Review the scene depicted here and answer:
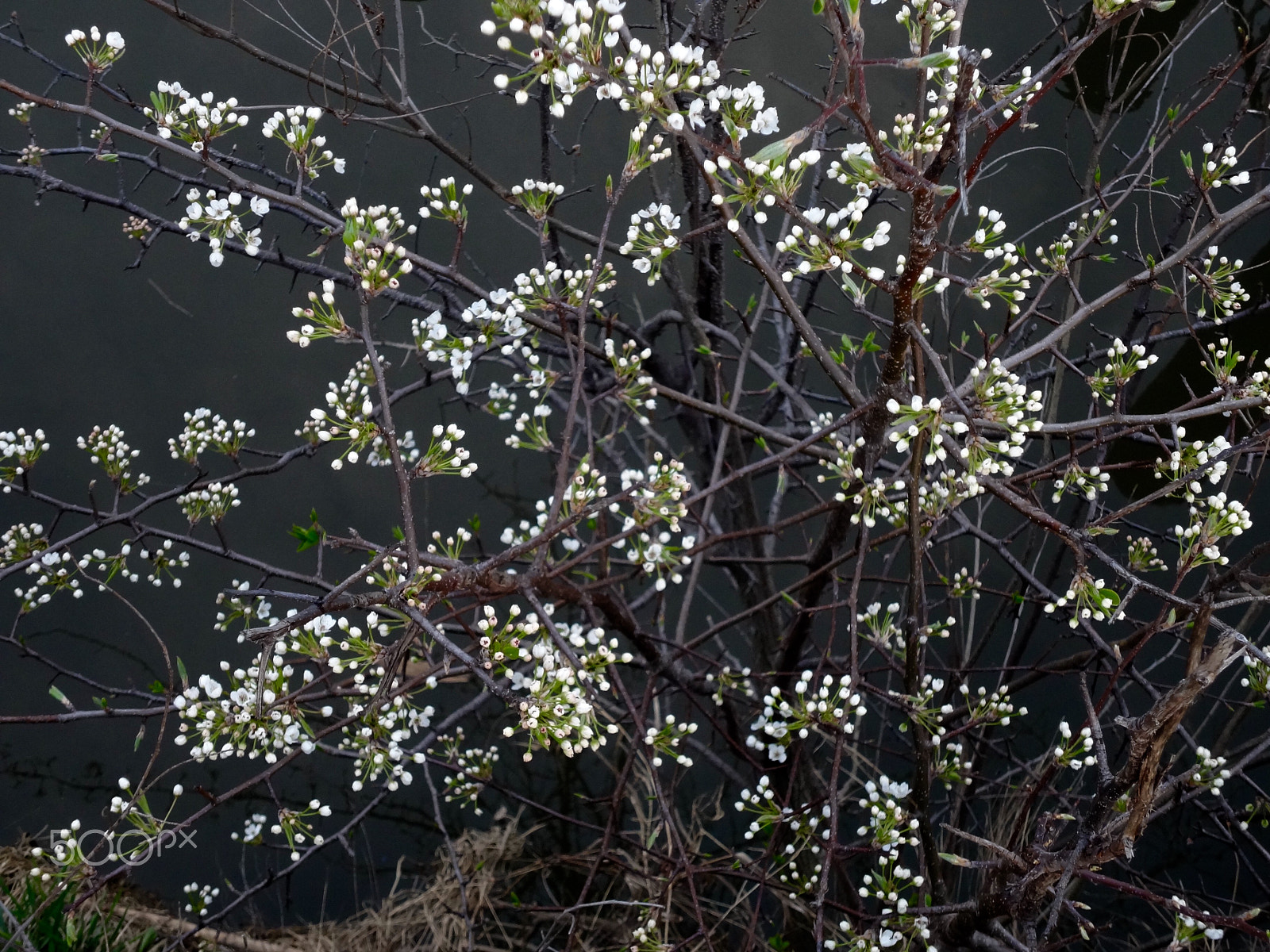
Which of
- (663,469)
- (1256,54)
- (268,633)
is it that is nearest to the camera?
(268,633)

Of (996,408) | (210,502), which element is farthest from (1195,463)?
(210,502)

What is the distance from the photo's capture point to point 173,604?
3172 mm

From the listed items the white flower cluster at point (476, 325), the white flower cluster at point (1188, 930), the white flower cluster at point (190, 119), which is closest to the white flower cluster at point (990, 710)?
the white flower cluster at point (1188, 930)

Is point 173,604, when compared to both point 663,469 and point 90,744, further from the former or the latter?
point 663,469

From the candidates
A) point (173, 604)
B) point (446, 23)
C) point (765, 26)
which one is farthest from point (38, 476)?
point (765, 26)

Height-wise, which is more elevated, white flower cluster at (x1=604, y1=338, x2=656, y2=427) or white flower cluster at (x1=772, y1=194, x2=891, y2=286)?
white flower cluster at (x1=772, y1=194, x2=891, y2=286)

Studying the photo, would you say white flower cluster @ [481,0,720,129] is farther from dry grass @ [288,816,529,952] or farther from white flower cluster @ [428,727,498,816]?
dry grass @ [288,816,529,952]

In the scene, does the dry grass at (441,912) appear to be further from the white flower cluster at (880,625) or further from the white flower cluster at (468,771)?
the white flower cluster at (880,625)

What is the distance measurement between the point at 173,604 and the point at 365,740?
2.01 m

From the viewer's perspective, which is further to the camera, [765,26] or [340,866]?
[340,866]

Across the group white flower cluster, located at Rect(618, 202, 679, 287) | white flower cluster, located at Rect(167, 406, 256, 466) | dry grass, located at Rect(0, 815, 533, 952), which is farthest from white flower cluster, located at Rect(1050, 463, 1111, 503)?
dry grass, located at Rect(0, 815, 533, 952)

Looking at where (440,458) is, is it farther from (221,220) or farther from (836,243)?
(836,243)

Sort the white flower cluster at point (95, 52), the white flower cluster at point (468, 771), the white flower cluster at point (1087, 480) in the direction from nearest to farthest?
the white flower cluster at point (95, 52) → the white flower cluster at point (1087, 480) → the white flower cluster at point (468, 771)

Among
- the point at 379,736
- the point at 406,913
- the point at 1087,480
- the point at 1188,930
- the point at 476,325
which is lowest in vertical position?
the point at 406,913
